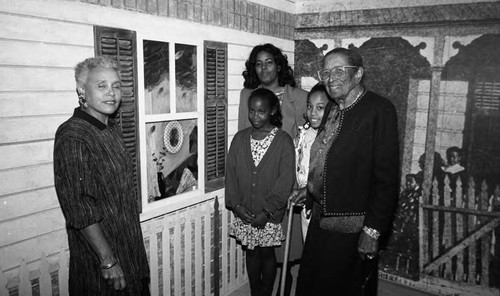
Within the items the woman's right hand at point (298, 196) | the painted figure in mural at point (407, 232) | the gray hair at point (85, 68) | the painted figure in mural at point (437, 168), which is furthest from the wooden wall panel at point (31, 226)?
the painted figure in mural at point (437, 168)

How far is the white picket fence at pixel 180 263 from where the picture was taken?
200cm

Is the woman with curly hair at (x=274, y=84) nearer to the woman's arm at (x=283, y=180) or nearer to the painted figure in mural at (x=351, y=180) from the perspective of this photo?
the woman's arm at (x=283, y=180)

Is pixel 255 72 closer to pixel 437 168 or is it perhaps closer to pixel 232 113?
pixel 232 113

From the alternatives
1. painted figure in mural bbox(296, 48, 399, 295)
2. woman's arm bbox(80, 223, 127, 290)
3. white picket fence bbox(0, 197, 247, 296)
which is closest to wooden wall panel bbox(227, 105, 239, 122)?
white picket fence bbox(0, 197, 247, 296)

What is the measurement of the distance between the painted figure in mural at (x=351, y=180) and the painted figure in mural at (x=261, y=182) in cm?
46

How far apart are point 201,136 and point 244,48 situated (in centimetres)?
99

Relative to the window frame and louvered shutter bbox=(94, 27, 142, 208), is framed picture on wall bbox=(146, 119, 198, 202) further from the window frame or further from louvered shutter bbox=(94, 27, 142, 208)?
louvered shutter bbox=(94, 27, 142, 208)

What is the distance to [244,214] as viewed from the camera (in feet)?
9.29

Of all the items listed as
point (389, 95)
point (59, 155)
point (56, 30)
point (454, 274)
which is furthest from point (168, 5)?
point (454, 274)

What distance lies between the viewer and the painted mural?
10.5 ft

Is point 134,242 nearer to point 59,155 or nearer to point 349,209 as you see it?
point 59,155

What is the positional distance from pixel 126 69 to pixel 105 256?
1204mm

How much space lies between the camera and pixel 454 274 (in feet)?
11.4

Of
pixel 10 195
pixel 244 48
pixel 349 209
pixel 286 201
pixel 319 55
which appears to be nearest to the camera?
pixel 10 195
